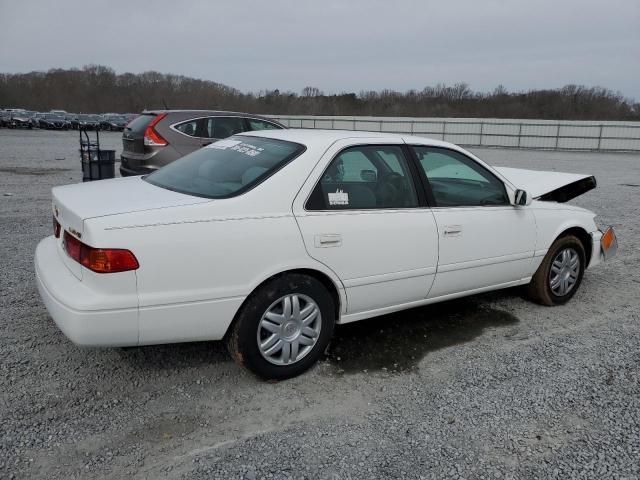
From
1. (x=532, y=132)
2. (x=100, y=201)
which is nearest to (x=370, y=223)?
(x=100, y=201)

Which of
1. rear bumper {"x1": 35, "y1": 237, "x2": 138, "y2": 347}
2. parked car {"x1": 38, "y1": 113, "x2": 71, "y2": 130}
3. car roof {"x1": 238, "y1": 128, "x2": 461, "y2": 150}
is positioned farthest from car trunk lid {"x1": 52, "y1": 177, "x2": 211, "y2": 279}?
parked car {"x1": 38, "y1": 113, "x2": 71, "y2": 130}

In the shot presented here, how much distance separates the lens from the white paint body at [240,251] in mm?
2631

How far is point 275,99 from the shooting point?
7412 cm

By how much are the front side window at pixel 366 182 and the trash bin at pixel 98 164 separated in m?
5.85

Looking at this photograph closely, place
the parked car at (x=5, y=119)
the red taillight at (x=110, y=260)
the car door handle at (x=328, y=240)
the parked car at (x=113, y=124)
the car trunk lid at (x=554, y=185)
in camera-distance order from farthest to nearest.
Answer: the parked car at (x=113, y=124) < the parked car at (x=5, y=119) < the car trunk lid at (x=554, y=185) < the car door handle at (x=328, y=240) < the red taillight at (x=110, y=260)

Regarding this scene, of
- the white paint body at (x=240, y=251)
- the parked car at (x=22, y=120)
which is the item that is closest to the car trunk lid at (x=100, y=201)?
the white paint body at (x=240, y=251)

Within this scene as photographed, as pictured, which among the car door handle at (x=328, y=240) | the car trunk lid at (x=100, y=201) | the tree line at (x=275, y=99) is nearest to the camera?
the car trunk lid at (x=100, y=201)

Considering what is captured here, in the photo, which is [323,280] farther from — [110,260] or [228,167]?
[110,260]

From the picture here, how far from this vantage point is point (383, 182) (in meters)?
3.60

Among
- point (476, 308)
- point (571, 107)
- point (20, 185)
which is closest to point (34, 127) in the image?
point (20, 185)

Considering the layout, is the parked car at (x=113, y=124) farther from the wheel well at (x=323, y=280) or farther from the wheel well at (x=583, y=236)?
the wheel well at (x=323, y=280)

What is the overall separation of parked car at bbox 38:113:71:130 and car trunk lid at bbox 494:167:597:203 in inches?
1696

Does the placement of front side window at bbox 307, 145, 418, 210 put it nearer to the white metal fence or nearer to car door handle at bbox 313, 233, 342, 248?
car door handle at bbox 313, 233, 342, 248

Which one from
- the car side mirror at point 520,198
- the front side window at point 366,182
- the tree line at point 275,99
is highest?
the tree line at point 275,99
